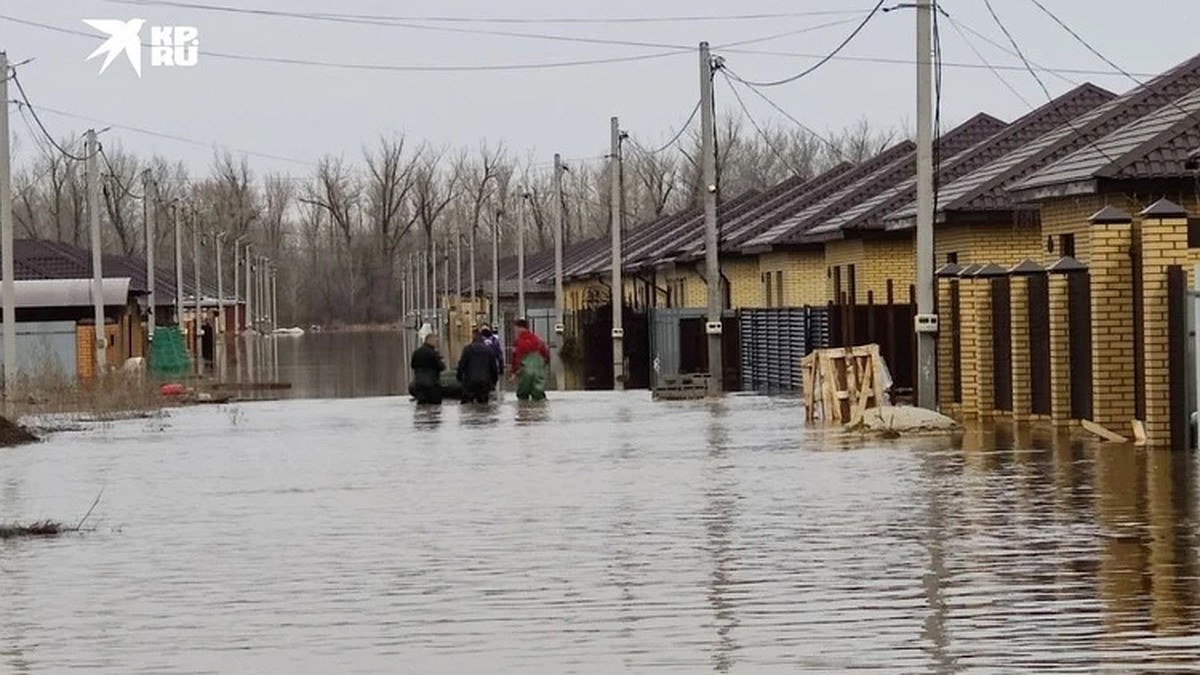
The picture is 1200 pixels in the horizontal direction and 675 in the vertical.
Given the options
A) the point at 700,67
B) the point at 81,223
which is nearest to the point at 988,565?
the point at 700,67

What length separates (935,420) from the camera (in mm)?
27469

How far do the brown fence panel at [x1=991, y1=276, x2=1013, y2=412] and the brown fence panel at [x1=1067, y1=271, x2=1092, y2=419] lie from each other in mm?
2597

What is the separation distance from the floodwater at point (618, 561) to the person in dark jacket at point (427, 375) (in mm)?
14255

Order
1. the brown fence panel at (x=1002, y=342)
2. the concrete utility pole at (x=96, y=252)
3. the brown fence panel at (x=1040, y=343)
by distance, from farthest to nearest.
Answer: the concrete utility pole at (x=96, y=252), the brown fence panel at (x=1002, y=342), the brown fence panel at (x=1040, y=343)

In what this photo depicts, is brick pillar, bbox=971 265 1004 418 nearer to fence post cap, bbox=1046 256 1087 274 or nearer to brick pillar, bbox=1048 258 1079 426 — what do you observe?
brick pillar, bbox=1048 258 1079 426

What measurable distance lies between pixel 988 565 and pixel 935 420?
14.0 meters

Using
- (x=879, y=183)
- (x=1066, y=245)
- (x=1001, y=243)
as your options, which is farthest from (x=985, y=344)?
(x=879, y=183)

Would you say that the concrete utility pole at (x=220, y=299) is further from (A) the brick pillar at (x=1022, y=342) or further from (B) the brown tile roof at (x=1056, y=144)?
(A) the brick pillar at (x=1022, y=342)

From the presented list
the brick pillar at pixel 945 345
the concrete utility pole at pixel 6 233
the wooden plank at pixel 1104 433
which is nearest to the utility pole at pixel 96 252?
the concrete utility pole at pixel 6 233

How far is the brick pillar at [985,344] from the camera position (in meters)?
29.9

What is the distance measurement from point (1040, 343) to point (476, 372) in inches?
619

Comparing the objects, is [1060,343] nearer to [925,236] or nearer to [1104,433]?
[1104,433]

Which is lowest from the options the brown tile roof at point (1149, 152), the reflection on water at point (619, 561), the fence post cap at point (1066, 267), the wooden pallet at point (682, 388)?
the reflection on water at point (619, 561)

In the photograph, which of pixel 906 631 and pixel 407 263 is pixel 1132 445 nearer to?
pixel 906 631
